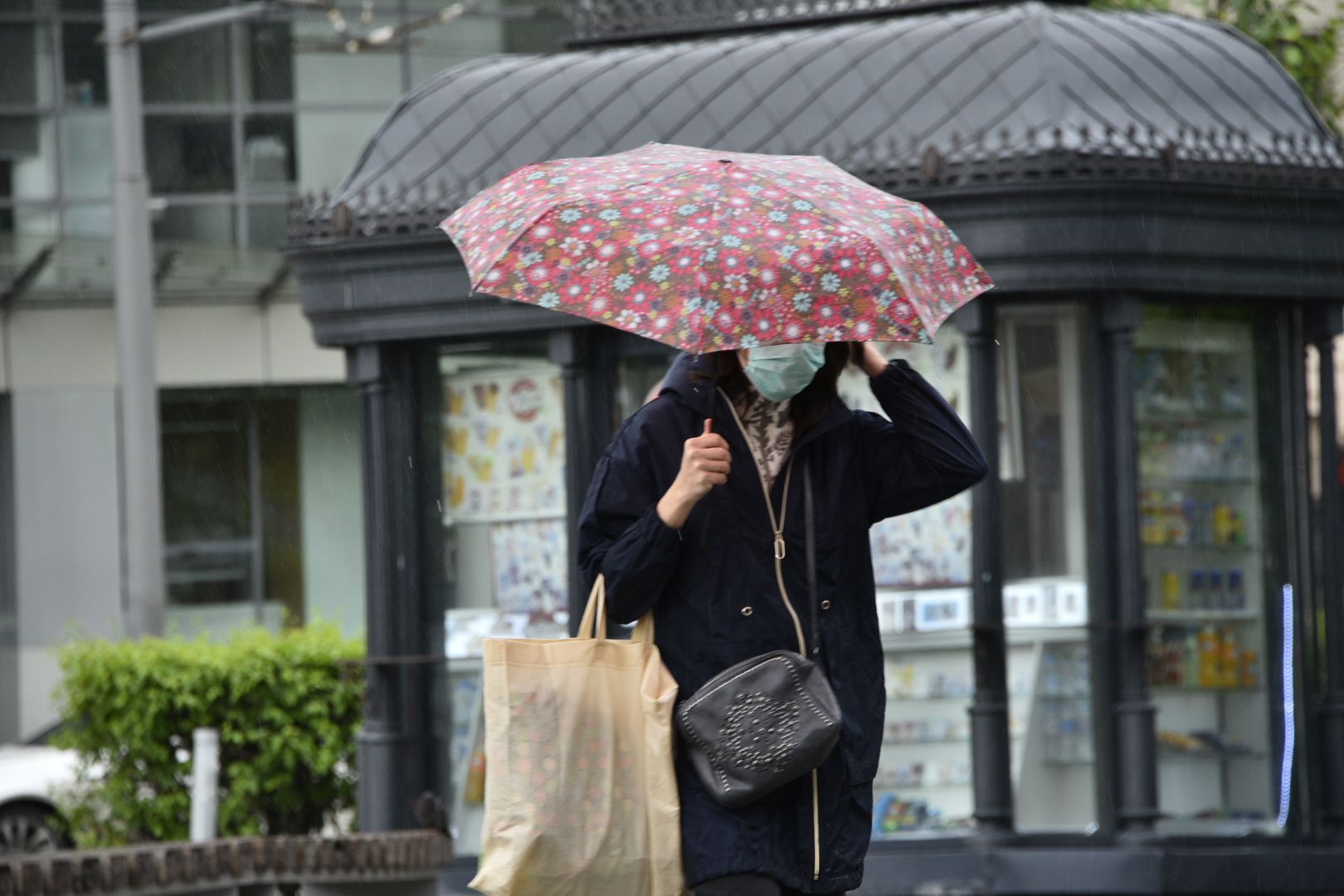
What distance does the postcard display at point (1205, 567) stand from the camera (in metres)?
9.00

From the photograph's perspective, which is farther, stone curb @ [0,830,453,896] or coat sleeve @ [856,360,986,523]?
stone curb @ [0,830,453,896]

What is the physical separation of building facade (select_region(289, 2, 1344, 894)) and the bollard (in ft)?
3.87

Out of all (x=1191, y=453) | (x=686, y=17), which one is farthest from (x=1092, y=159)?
(x=686, y=17)

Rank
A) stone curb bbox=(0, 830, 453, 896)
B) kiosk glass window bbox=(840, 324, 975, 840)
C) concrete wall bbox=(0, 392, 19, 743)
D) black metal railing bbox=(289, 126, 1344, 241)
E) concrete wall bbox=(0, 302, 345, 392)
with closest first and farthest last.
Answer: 1. stone curb bbox=(0, 830, 453, 896)
2. black metal railing bbox=(289, 126, 1344, 241)
3. kiosk glass window bbox=(840, 324, 975, 840)
4. concrete wall bbox=(0, 392, 19, 743)
5. concrete wall bbox=(0, 302, 345, 392)

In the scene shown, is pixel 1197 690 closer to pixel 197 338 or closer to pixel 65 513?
pixel 197 338

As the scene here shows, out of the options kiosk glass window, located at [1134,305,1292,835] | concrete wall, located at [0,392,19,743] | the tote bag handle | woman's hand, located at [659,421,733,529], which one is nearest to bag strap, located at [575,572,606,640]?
the tote bag handle

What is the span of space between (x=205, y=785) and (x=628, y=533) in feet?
22.8

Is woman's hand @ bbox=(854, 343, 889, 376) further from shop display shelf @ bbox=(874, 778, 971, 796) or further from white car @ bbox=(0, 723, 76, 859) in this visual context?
white car @ bbox=(0, 723, 76, 859)

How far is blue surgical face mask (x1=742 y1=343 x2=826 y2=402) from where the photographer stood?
4.11 m

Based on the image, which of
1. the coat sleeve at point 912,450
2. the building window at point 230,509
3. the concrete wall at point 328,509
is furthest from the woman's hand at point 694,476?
the concrete wall at point 328,509

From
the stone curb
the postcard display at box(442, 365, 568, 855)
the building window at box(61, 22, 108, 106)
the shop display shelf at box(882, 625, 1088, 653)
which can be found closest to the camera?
the stone curb

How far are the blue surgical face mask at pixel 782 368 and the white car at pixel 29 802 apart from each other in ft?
35.5

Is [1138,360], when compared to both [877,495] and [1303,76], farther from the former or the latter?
[877,495]

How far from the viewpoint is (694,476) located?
156 inches
